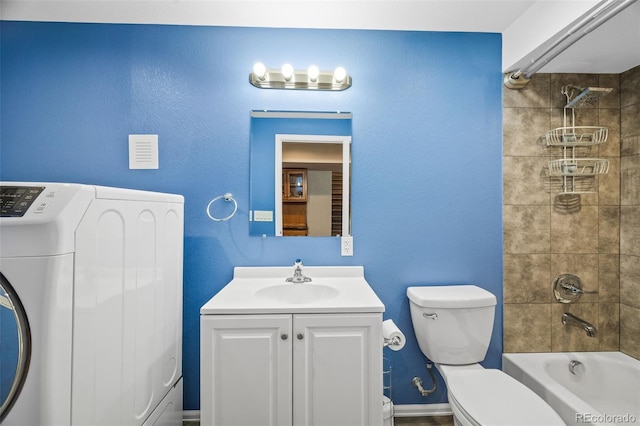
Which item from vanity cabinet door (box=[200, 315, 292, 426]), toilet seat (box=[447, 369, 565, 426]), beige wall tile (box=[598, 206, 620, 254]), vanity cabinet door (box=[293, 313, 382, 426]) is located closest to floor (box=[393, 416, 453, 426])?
toilet seat (box=[447, 369, 565, 426])

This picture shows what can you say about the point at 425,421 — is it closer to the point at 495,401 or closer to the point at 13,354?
the point at 495,401

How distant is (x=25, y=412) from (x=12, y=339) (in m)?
0.20

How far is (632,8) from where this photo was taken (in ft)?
4.17

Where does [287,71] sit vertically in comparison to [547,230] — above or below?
above

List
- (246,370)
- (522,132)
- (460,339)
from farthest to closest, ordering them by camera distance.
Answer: (522,132) < (460,339) < (246,370)

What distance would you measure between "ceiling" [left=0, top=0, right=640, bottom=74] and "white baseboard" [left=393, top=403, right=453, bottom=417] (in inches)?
79.7

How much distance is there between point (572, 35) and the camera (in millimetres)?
1363

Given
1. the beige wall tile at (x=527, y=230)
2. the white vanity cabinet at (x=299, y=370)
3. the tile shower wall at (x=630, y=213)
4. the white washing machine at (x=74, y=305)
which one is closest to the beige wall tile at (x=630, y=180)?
the tile shower wall at (x=630, y=213)

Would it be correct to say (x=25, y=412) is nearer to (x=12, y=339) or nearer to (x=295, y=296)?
(x=12, y=339)

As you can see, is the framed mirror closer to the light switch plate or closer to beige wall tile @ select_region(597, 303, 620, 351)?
the light switch plate

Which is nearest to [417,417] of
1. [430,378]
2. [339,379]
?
[430,378]

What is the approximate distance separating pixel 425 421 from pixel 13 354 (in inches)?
74.5

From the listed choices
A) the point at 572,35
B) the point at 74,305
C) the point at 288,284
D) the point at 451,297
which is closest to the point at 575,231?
the point at 451,297

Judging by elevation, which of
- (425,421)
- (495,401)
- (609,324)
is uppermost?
(609,324)
